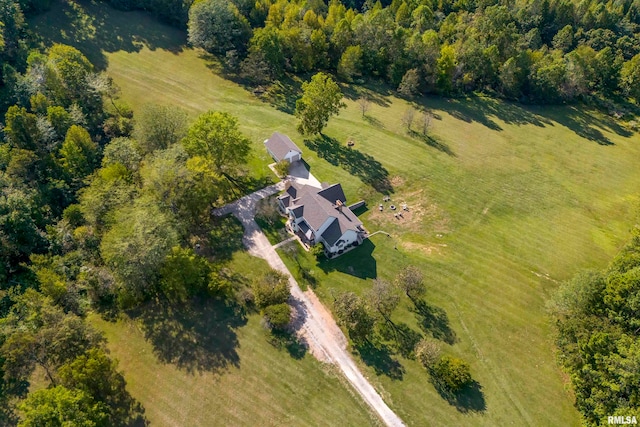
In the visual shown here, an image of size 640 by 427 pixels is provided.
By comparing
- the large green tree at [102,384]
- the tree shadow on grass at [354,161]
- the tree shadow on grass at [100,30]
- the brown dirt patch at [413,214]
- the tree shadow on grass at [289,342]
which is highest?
the tree shadow on grass at [100,30]

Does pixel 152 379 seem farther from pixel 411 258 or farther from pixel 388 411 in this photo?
pixel 411 258

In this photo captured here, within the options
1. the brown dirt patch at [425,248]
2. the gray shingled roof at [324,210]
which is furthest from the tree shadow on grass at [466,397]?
the gray shingled roof at [324,210]

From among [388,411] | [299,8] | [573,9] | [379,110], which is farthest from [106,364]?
[573,9]

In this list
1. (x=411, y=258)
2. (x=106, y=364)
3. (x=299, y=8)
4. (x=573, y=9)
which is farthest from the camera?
(x=573, y=9)

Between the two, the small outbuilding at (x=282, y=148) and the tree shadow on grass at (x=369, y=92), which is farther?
the tree shadow on grass at (x=369, y=92)

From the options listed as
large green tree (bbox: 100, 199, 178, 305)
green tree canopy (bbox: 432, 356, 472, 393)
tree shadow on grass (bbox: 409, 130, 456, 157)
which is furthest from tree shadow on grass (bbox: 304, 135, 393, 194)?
large green tree (bbox: 100, 199, 178, 305)

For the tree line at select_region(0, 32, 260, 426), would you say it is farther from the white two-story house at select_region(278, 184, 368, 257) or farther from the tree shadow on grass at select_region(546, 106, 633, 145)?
the tree shadow on grass at select_region(546, 106, 633, 145)

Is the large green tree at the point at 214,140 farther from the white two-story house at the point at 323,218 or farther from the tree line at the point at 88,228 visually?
the white two-story house at the point at 323,218
